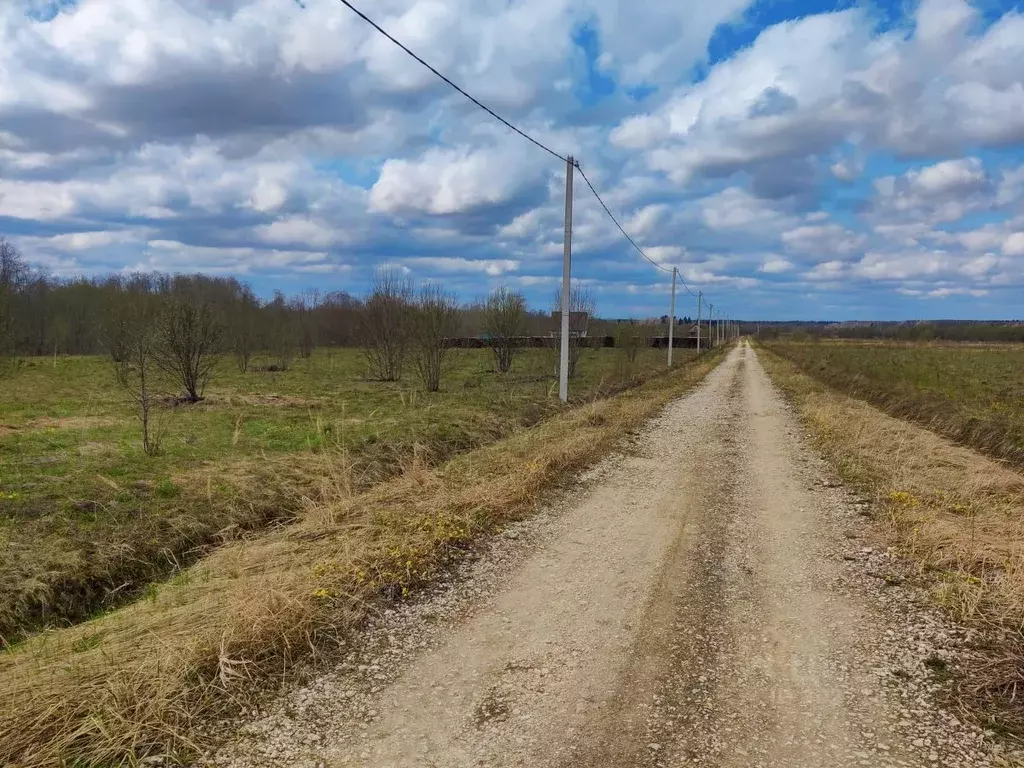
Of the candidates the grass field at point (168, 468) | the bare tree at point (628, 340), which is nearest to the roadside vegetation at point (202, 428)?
Result: the grass field at point (168, 468)

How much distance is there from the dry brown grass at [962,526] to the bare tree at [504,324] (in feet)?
63.3

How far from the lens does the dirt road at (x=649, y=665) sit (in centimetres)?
290

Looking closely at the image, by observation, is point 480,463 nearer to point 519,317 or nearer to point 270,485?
point 270,485

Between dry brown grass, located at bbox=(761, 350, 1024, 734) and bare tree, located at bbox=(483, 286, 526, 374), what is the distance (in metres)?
19.3

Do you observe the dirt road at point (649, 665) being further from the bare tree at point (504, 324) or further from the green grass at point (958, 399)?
the bare tree at point (504, 324)

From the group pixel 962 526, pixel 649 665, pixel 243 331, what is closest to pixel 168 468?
pixel 649 665

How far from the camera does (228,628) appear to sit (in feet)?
12.3

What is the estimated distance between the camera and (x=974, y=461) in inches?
366

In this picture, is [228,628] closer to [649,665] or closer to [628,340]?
[649,665]

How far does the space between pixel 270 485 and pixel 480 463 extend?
297 cm

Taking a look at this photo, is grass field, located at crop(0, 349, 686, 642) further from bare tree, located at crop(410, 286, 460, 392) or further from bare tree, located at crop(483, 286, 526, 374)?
bare tree, located at crop(483, 286, 526, 374)

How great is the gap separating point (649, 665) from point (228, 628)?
2.55m

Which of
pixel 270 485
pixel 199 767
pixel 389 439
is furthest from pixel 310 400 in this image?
pixel 199 767

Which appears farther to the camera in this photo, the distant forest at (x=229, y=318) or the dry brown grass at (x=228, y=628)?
the distant forest at (x=229, y=318)
